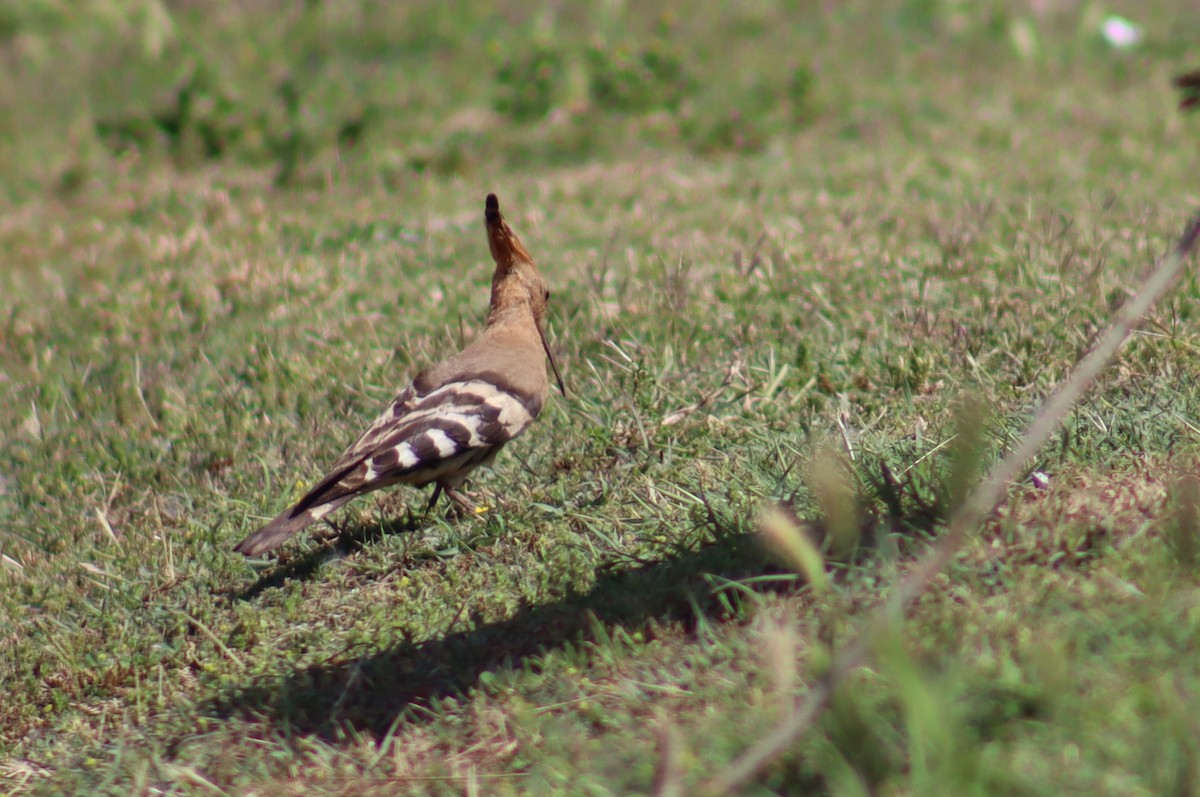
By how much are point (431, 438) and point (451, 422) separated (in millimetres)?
117

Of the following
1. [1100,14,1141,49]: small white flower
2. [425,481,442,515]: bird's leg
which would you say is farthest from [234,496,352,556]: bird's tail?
[1100,14,1141,49]: small white flower

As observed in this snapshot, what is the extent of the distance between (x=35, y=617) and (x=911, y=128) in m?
5.91

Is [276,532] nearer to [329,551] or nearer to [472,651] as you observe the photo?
[329,551]

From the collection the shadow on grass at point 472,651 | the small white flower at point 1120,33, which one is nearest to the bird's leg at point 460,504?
the shadow on grass at point 472,651

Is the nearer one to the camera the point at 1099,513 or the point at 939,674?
the point at 939,674

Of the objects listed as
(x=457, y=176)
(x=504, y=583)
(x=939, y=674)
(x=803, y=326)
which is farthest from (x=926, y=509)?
(x=457, y=176)

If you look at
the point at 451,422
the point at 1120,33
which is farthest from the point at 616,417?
the point at 1120,33

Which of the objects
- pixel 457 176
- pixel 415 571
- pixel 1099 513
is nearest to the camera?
pixel 1099 513

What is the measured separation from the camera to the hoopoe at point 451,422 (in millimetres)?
3711

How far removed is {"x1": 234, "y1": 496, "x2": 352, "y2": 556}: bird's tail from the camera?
11.8 feet

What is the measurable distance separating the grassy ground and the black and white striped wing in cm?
17

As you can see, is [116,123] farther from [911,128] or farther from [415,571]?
[415,571]

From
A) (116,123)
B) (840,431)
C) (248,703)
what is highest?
(116,123)

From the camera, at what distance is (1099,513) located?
2816mm
